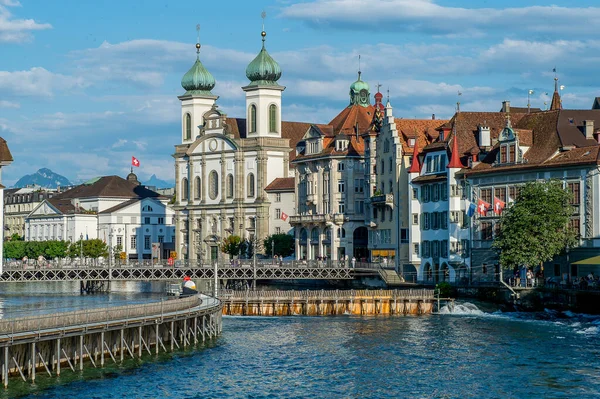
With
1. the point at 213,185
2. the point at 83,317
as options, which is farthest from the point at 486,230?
the point at 213,185

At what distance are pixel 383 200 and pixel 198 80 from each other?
6008cm

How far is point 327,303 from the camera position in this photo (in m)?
102

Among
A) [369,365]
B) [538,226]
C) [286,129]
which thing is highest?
[286,129]

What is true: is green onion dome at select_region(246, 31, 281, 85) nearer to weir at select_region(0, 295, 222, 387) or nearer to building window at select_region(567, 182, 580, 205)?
building window at select_region(567, 182, 580, 205)

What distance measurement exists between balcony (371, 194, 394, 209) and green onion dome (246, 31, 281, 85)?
43.7 metres

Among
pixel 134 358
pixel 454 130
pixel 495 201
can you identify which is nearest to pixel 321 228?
pixel 454 130

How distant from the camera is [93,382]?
59219mm

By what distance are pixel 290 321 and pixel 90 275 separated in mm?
46032

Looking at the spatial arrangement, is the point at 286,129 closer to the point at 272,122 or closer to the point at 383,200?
the point at 272,122

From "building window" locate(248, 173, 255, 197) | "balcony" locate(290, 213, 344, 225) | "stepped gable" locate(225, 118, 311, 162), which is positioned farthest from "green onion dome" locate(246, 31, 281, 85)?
"balcony" locate(290, 213, 344, 225)

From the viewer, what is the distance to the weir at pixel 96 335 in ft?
188

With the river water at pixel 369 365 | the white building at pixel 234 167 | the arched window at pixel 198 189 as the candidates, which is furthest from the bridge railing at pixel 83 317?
the arched window at pixel 198 189

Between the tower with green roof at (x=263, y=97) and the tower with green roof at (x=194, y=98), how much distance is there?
39.1ft

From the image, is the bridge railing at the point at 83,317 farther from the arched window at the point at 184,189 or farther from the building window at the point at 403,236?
the arched window at the point at 184,189
